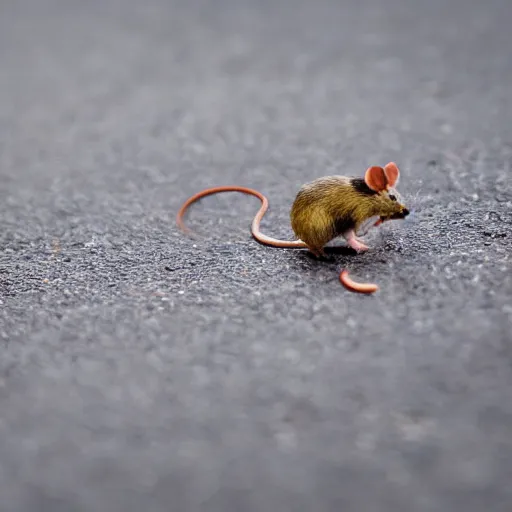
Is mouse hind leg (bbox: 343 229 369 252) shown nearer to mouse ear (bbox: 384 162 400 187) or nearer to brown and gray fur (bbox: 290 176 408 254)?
brown and gray fur (bbox: 290 176 408 254)

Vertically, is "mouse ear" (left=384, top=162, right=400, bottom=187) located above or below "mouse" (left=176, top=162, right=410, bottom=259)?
above

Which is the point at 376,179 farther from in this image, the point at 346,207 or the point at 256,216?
the point at 256,216

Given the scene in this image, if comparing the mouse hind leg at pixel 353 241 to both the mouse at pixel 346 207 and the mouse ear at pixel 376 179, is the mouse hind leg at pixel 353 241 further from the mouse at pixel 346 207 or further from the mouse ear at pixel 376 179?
the mouse ear at pixel 376 179

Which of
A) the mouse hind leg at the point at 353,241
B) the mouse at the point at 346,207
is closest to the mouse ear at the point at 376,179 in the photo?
the mouse at the point at 346,207

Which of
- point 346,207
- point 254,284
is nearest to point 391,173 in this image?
point 346,207

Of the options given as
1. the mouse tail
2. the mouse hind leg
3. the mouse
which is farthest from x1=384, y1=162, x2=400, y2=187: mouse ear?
the mouse tail

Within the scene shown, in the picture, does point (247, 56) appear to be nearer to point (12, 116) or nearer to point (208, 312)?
point (12, 116)
